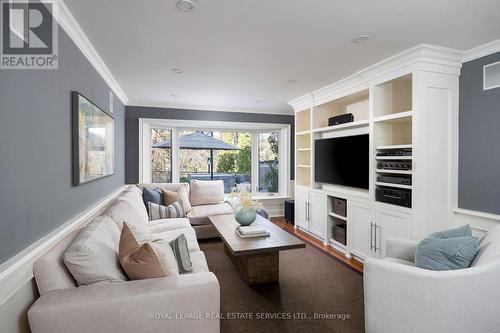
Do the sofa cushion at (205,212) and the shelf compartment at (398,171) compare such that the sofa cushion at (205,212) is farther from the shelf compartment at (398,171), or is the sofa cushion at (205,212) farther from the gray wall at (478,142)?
the gray wall at (478,142)

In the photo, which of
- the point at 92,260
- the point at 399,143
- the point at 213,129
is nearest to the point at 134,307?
the point at 92,260

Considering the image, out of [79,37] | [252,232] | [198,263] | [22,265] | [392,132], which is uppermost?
[79,37]

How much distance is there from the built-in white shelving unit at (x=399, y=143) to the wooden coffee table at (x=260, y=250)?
46.1 inches

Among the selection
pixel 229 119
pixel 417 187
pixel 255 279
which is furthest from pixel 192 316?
pixel 229 119

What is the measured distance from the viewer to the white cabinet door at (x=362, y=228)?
3.29 metres

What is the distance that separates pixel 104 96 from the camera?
3.31m

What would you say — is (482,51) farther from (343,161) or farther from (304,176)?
(304,176)

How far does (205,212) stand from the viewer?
4.43 metres

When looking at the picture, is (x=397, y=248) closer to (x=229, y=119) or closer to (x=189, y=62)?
(x=189, y=62)

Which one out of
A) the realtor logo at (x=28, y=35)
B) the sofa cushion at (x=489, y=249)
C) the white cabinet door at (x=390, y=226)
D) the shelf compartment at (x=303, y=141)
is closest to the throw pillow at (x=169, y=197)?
the shelf compartment at (x=303, y=141)

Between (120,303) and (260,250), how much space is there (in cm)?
133

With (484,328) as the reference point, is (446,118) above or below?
above

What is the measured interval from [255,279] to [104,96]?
110 inches

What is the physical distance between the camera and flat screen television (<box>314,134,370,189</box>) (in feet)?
11.4
